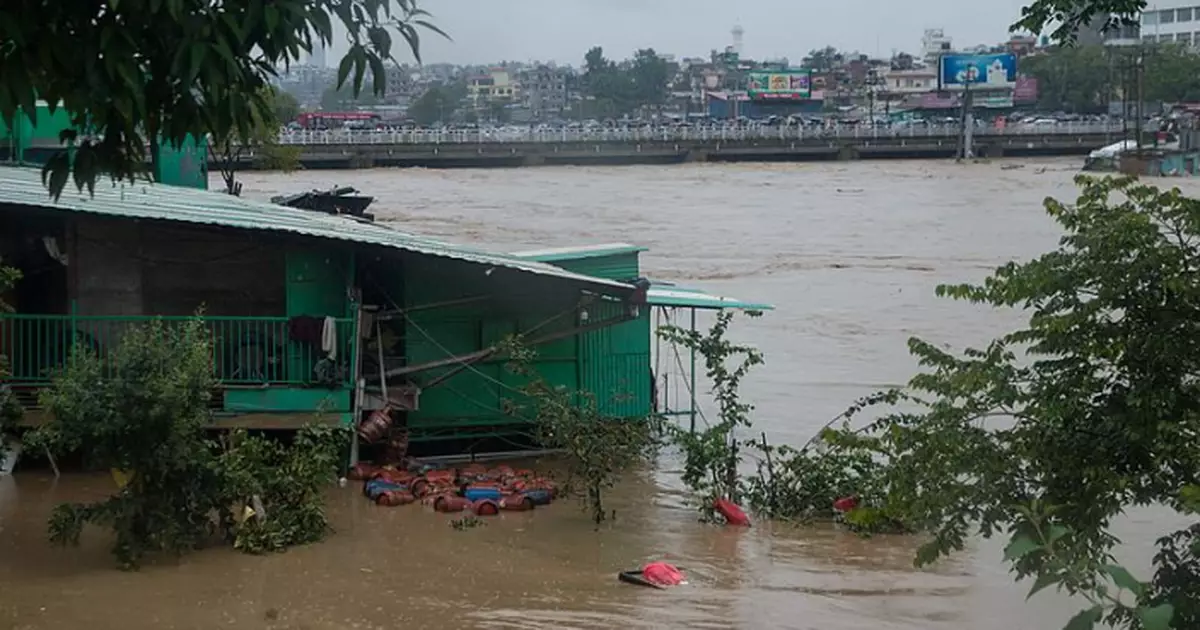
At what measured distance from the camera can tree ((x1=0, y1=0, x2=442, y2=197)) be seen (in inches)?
138

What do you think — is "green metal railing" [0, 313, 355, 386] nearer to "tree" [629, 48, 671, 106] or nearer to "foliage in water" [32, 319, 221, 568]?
"foliage in water" [32, 319, 221, 568]

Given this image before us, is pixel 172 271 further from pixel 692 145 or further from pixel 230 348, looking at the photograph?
pixel 692 145

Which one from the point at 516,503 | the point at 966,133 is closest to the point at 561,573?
the point at 516,503

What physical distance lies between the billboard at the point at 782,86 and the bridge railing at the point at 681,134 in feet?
157

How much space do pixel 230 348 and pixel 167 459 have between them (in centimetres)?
245

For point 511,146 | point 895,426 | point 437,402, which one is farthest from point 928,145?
point 895,426

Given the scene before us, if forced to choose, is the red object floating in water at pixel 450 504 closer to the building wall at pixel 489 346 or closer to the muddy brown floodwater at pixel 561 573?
the muddy brown floodwater at pixel 561 573

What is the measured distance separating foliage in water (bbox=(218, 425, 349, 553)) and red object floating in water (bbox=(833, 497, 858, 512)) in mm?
3463

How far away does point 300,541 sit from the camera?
29.8 ft

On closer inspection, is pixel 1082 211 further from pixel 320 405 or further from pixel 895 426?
pixel 320 405

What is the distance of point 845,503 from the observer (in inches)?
404

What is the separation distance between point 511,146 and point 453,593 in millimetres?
57159

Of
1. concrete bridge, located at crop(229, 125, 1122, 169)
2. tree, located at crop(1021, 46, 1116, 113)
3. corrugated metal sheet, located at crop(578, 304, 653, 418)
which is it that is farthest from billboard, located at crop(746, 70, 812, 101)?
corrugated metal sheet, located at crop(578, 304, 653, 418)

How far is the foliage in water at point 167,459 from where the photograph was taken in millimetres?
8125
